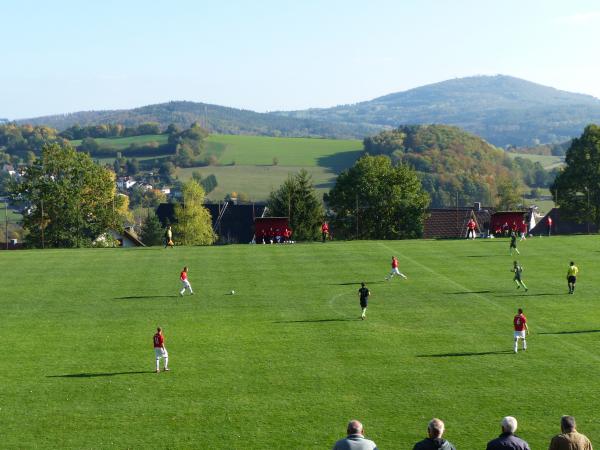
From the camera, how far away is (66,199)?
78375 millimetres

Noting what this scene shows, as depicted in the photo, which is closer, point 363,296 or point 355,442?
point 355,442

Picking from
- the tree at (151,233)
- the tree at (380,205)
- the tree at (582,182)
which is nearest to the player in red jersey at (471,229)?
the tree at (380,205)

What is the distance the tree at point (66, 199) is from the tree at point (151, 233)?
86.3 feet

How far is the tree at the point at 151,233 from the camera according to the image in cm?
10919

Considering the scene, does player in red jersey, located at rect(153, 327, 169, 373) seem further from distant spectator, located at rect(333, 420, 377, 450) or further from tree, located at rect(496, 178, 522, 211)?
tree, located at rect(496, 178, 522, 211)

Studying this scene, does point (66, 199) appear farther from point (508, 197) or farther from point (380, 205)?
point (508, 197)

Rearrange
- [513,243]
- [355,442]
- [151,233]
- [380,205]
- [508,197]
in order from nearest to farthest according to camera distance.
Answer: [355,442]
[513,243]
[380,205]
[151,233]
[508,197]

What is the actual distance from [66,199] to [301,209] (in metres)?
23.7

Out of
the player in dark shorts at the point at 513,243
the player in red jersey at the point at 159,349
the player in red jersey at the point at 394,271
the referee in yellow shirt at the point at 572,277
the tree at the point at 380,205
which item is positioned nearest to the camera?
the player in red jersey at the point at 159,349

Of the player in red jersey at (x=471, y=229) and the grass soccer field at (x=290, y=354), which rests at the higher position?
the player in red jersey at (x=471, y=229)

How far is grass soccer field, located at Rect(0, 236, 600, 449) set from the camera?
981 inches

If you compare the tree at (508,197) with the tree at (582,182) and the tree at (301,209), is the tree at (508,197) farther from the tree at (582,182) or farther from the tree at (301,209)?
the tree at (301,209)

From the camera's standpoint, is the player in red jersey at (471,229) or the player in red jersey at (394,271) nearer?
the player in red jersey at (394,271)

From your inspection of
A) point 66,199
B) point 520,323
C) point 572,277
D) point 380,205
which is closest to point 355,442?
point 520,323
